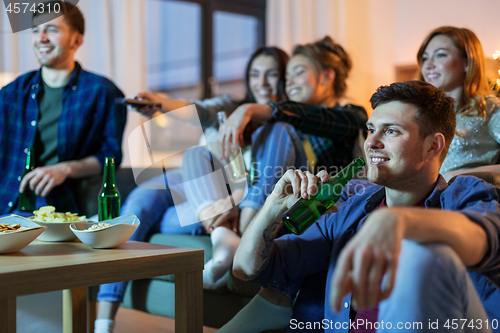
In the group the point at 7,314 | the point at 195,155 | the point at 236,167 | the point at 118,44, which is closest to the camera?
the point at 7,314

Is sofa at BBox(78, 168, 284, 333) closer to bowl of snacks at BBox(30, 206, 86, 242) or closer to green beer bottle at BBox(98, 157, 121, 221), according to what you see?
green beer bottle at BBox(98, 157, 121, 221)

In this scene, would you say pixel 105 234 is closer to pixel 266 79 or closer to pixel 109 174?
pixel 109 174

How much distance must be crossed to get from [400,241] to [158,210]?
1.38 metres

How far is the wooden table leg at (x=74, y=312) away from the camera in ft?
4.53

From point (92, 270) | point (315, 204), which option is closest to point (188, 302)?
point (92, 270)

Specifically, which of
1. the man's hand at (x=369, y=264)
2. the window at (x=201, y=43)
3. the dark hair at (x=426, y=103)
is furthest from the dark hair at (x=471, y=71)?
the window at (x=201, y=43)

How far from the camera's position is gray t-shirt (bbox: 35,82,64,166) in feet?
6.78

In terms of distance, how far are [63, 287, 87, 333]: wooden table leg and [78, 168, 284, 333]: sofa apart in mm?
219

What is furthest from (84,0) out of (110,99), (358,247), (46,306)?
(358,247)

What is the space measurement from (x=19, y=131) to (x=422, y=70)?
1.73 m

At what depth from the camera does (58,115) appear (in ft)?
6.89

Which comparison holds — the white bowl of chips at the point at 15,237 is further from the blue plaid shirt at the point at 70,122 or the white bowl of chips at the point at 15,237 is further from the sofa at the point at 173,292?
the blue plaid shirt at the point at 70,122

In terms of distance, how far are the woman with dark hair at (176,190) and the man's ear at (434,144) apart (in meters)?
0.80

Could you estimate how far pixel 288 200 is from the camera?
992 millimetres
